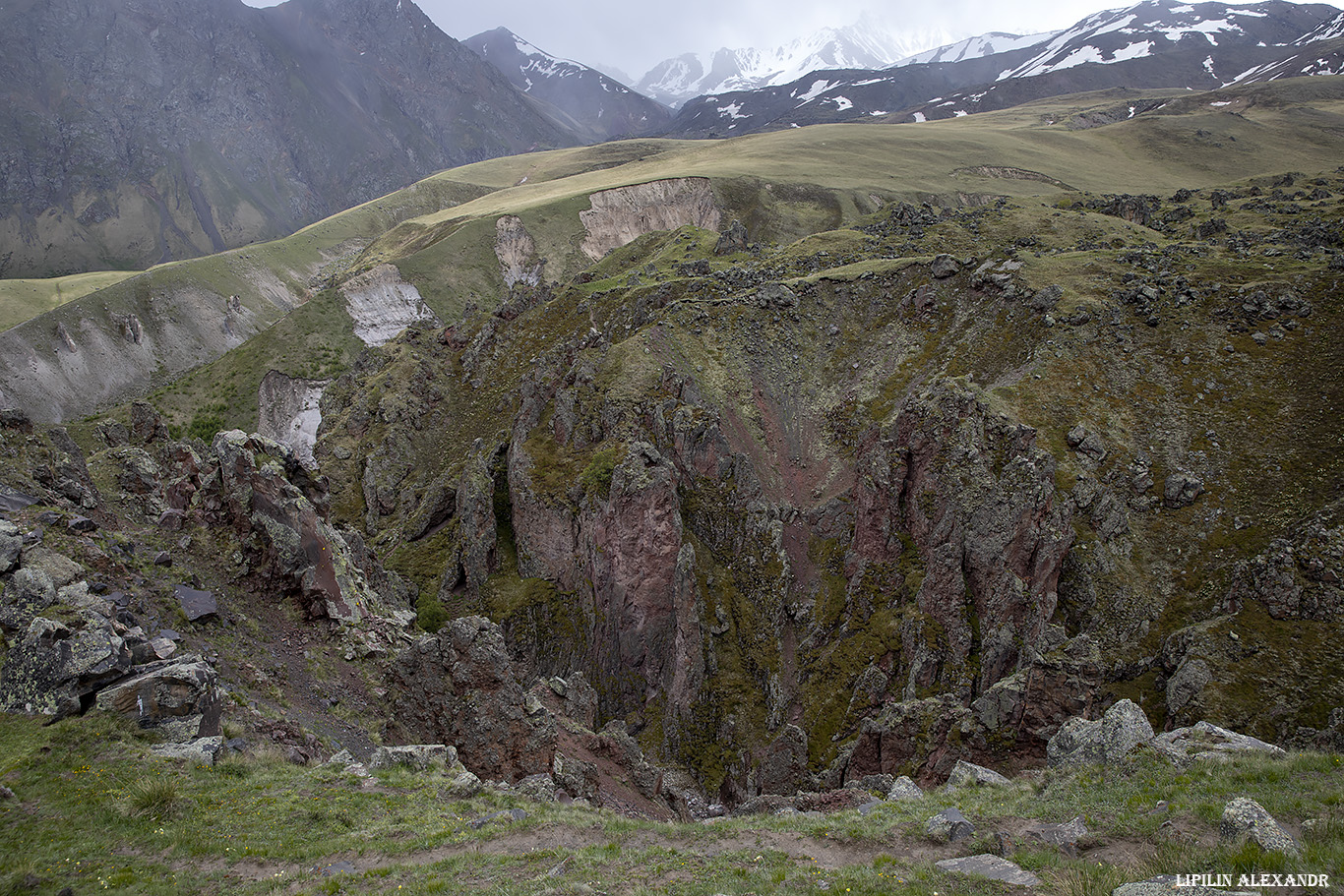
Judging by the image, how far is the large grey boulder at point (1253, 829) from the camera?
1169 cm

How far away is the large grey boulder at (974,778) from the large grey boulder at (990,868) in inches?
371

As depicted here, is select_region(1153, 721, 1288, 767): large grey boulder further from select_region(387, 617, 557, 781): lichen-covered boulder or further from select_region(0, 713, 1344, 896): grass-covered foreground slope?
select_region(387, 617, 557, 781): lichen-covered boulder

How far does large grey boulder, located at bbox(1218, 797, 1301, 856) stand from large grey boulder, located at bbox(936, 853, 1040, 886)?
161 inches

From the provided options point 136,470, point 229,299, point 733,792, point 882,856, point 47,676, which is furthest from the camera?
point 229,299

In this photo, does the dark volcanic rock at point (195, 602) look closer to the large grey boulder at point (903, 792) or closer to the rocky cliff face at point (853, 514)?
the rocky cliff face at point (853, 514)

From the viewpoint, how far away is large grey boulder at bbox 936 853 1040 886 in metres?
13.2

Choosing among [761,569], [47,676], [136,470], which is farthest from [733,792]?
[136,470]

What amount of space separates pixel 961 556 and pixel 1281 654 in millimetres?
15650

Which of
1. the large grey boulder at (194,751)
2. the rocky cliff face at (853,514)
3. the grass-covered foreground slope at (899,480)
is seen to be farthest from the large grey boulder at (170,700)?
the rocky cliff face at (853,514)

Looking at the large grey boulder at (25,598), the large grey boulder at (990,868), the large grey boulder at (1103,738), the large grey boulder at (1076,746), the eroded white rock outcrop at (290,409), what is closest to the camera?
the large grey boulder at (990,868)

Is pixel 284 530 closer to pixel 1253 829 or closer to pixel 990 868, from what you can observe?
pixel 990 868

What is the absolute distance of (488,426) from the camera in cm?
7031

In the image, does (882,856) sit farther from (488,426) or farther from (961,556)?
(488,426)

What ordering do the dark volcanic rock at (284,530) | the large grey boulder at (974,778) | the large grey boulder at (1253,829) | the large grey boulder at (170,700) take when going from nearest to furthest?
the large grey boulder at (1253,829), the large grey boulder at (170,700), the large grey boulder at (974,778), the dark volcanic rock at (284,530)
